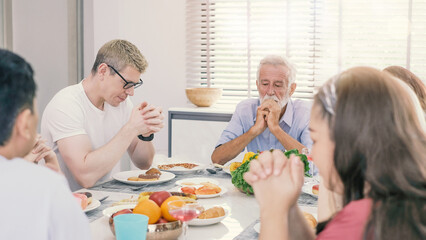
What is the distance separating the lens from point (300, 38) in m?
4.47

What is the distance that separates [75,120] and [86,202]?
769 mm

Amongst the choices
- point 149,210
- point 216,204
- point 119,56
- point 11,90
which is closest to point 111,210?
point 149,210

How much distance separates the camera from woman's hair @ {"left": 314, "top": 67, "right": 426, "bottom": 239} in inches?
38.2

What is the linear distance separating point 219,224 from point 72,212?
2.86 ft

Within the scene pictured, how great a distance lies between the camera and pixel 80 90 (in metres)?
2.67

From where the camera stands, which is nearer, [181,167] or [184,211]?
[184,211]

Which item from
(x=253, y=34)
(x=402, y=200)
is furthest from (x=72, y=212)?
(x=253, y=34)

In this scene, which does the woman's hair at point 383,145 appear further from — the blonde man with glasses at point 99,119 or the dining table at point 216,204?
the blonde man with glasses at point 99,119

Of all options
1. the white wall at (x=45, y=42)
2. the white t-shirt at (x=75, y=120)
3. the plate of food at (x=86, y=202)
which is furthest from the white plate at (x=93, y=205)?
the white wall at (x=45, y=42)

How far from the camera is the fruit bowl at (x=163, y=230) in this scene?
4.96 feet

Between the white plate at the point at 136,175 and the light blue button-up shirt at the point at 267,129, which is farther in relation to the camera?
the light blue button-up shirt at the point at 267,129

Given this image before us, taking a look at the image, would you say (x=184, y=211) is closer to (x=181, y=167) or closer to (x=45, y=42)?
(x=181, y=167)

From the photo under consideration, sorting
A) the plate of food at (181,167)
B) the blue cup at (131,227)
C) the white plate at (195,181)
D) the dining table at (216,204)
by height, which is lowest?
the dining table at (216,204)

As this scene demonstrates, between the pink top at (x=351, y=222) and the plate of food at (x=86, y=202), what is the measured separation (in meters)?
1.07
